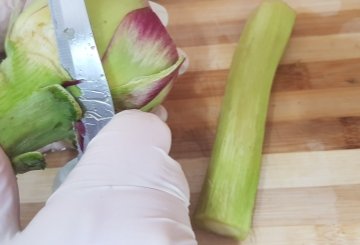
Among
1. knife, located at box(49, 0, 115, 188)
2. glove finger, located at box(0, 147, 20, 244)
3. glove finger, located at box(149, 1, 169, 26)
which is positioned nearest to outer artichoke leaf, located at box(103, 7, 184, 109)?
knife, located at box(49, 0, 115, 188)

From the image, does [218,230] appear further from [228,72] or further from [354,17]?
[354,17]

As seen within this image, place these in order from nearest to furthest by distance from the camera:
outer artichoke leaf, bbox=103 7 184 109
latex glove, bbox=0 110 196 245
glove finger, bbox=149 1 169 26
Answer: latex glove, bbox=0 110 196 245
outer artichoke leaf, bbox=103 7 184 109
glove finger, bbox=149 1 169 26

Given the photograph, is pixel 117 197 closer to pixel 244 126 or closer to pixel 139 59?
pixel 139 59

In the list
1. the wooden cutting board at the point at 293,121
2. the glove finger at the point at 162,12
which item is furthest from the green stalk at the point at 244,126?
the glove finger at the point at 162,12

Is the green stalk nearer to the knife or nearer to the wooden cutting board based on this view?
the wooden cutting board

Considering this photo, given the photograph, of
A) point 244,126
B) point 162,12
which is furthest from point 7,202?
point 162,12

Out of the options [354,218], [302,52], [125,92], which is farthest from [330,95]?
[125,92]
